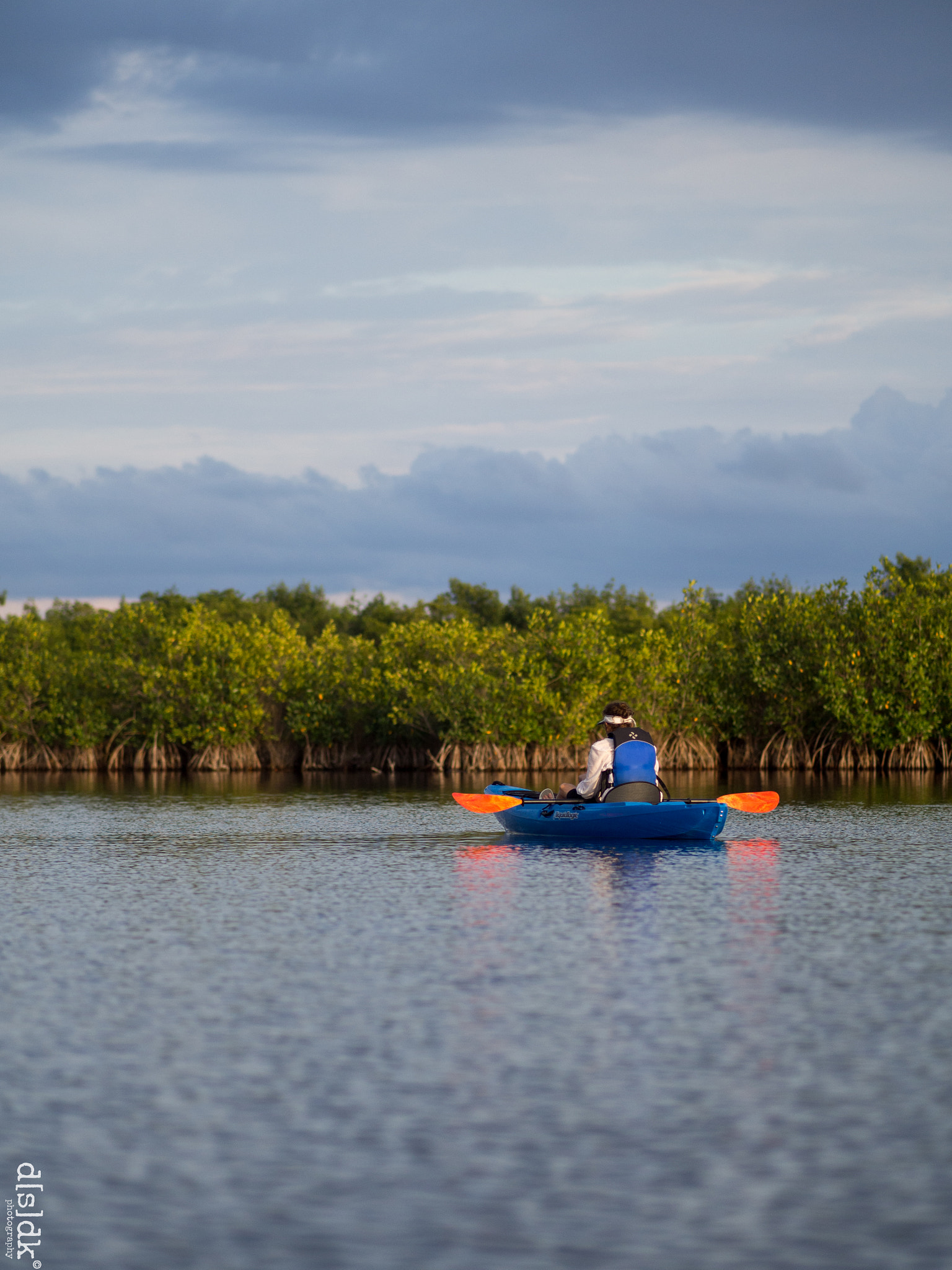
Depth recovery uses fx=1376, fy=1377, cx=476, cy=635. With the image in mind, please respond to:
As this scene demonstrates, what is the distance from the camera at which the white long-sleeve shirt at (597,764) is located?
64.7 feet

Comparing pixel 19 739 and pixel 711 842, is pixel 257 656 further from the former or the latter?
pixel 711 842

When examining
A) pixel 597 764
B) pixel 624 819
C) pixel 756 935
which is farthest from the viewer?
pixel 597 764

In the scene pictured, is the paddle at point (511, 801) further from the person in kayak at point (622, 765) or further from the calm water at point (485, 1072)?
the calm water at point (485, 1072)

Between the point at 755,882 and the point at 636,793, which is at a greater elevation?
the point at 636,793

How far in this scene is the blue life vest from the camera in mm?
19188

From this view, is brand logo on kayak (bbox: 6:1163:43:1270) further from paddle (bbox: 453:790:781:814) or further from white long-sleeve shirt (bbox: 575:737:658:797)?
Answer: paddle (bbox: 453:790:781:814)

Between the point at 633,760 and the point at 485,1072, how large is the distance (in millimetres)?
11575

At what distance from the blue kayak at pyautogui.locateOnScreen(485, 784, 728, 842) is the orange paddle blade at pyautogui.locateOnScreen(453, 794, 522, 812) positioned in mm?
577

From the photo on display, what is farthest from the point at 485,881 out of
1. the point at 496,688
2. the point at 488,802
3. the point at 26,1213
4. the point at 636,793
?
the point at 496,688

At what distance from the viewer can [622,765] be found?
1925 cm

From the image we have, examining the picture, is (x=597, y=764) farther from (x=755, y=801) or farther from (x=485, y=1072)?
(x=485, y=1072)

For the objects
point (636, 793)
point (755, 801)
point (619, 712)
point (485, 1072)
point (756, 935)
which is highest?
point (619, 712)

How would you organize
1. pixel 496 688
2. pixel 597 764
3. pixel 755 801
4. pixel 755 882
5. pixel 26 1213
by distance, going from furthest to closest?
pixel 496 688, pixel 755 801, pixel 597 764, pixel 755 882, pixel 26 1213

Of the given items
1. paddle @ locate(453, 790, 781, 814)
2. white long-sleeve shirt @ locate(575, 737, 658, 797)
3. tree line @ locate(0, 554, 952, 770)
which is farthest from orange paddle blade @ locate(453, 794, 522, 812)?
tree line @ locate(0, 554, 952, 770)
